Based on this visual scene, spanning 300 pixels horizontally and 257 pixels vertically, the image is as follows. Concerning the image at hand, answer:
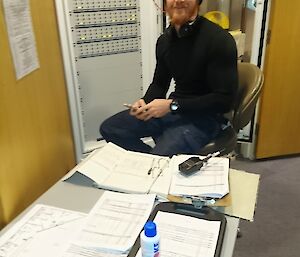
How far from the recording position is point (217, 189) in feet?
3.75

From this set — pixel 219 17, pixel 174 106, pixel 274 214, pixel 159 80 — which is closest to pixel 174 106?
pixel 174 106

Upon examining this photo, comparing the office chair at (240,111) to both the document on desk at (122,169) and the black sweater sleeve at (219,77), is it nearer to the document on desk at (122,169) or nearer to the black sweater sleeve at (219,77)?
the black sweater sleeve at (219,77)

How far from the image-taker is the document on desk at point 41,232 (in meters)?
0.98

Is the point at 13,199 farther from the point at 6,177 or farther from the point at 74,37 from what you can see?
the point at 74,37

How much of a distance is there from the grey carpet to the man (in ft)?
2.07

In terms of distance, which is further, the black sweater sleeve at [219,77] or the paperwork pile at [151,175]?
the black sweater sleeve at [219,77]

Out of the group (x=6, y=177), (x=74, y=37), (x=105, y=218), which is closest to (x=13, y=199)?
(x=6, y=177)

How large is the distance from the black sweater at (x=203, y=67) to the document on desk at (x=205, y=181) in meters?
0.37

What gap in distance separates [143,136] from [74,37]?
884 mm

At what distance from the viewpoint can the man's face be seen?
1.62 meters

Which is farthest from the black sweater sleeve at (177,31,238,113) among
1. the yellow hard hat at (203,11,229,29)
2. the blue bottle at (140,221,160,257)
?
the yellow hard hat at (203,11,229,29)

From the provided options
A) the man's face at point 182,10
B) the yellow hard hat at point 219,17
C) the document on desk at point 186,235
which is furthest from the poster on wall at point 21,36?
the yellow hard hat at point 219,17

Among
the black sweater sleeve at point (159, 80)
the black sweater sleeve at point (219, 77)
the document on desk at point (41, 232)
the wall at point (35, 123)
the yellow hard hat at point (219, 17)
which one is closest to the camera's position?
the document on desk at point (41, 232)

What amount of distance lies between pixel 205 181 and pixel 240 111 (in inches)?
21.7
